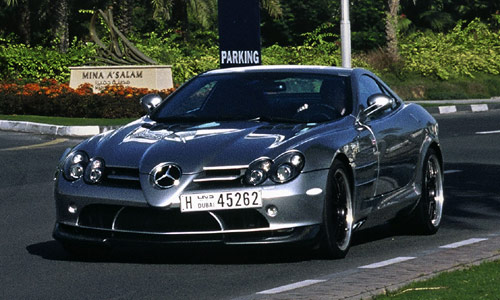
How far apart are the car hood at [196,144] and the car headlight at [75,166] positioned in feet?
0.20

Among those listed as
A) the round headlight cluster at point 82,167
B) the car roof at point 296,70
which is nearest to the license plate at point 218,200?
the round headlight cluster at point 82,167

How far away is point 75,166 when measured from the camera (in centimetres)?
795

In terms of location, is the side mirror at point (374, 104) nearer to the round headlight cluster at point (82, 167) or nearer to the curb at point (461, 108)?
the round headlight cluster at point (82, 167)

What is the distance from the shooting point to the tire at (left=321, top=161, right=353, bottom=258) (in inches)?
310

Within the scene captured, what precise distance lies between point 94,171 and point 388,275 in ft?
6.76

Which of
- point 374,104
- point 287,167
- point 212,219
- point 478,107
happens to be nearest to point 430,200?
point 374,104

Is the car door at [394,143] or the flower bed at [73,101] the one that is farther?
the flower bed at [73,101]

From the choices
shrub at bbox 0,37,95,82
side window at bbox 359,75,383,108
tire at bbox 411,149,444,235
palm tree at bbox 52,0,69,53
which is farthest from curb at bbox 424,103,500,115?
side window at bbox 359,75,383,108

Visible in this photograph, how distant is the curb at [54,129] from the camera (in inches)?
907

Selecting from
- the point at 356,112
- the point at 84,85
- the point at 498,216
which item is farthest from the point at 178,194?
the point at 84,85

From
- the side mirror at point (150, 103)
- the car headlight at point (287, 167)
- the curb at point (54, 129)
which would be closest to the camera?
the car headlight at point (287, 167)

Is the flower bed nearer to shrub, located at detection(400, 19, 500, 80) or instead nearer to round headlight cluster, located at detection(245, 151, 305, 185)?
shrub, located at detection(400, 19, 500, 80)

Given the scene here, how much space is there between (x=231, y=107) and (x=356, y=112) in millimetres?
887

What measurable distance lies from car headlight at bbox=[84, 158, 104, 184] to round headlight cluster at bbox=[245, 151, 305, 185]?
945mm
